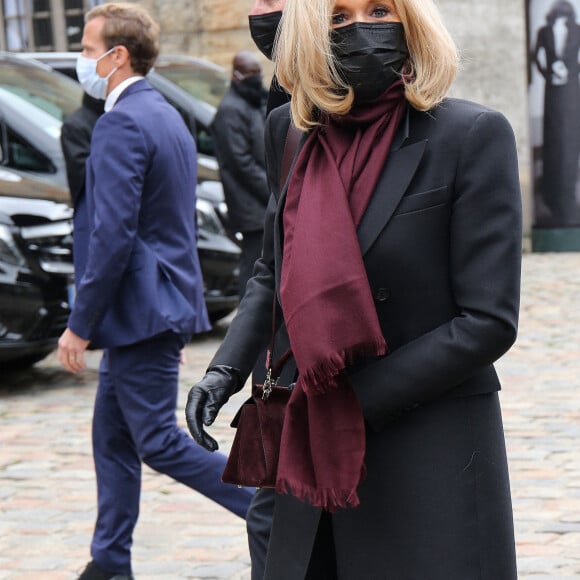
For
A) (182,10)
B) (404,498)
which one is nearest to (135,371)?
(404,498)

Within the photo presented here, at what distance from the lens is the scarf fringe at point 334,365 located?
2.74 metres

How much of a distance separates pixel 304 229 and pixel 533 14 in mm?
14785

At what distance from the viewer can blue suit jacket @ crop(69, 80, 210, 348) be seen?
4746mm

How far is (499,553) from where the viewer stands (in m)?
2.87

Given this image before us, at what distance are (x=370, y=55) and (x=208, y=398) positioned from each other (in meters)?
0.79

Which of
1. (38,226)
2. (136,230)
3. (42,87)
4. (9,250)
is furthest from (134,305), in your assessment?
(42,87)

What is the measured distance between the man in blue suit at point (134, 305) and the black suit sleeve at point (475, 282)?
2097 mm

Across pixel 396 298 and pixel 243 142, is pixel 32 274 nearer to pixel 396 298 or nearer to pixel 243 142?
pixel 243 142

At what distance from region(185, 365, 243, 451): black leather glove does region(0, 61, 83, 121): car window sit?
24.7ft

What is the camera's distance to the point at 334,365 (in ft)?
9.00

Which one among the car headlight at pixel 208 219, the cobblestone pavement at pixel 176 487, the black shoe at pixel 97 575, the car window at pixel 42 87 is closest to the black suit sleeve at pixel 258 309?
the black shoe at pixel 97 575

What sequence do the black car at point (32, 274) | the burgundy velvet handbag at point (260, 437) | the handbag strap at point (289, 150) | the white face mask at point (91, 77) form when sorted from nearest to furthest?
the burgundy velvet handbag at point (260, 437)
the handbag strap at point (289, 150)
the white face mask at point (91, 77)
the black car at point (32, 274)

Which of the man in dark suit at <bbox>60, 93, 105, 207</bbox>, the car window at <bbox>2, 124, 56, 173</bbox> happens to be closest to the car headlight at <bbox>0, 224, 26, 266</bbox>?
the man in dark suit at <bbox>60, 93, 105, 207</bbox>

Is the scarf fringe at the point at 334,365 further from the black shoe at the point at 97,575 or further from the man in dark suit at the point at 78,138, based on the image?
the man in dark suit at the point at 78,138
